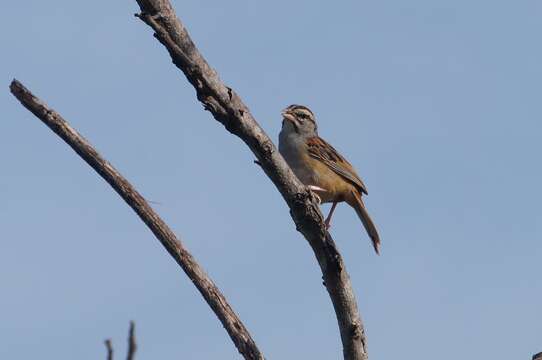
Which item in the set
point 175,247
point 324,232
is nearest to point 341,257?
point 324,232

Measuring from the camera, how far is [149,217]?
598cm

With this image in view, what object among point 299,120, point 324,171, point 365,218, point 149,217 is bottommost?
point 149,217

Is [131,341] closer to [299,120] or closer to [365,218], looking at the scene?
[365,218]

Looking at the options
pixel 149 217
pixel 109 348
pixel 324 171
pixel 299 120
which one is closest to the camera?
pixel 109 348

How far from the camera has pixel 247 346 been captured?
19.6 ft

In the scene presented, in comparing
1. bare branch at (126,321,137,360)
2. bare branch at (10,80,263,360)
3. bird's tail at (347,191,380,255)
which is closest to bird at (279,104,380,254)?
bird's tail at (347,191,380,255)

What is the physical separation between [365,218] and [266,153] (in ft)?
27.4

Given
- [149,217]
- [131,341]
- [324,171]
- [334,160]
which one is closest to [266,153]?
[149,217]

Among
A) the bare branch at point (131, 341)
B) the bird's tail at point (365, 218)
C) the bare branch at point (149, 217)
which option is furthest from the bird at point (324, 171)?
the bare branch at point (131, 341)

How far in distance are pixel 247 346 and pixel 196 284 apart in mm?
467

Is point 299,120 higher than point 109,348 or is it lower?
higher

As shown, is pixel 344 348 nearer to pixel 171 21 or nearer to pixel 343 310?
pixel 343 310

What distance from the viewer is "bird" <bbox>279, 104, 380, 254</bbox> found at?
13.5m

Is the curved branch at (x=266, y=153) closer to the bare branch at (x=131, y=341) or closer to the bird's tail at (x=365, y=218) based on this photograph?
the bare branch at (x=131, y=341)
